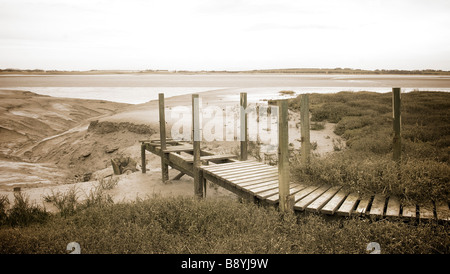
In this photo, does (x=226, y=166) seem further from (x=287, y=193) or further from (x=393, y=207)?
(x=393, y=207)

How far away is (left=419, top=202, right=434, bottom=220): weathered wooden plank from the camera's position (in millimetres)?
3756

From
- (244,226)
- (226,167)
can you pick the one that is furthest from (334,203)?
(226,167)

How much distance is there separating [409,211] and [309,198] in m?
1.33

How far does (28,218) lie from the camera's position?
15.8ft

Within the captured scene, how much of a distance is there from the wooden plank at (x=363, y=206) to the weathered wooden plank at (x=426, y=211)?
638 millimetres

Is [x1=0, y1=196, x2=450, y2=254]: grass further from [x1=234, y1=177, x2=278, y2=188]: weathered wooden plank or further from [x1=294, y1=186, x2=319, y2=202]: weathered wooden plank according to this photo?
[x1=234, y1=177, x2=278, y2=188]: weathered wooden plank

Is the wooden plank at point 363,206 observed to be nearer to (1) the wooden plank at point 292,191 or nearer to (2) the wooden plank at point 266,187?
(1) the wooden plank at point 292,191

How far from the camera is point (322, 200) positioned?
4590mm

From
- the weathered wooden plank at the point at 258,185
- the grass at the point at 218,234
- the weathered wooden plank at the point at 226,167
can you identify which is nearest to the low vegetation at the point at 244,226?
the grass at the point at 218,234

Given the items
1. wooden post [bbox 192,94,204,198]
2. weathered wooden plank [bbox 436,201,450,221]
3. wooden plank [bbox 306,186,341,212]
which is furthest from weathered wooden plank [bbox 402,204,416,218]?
wooden post [bbox 192,94,204,198]

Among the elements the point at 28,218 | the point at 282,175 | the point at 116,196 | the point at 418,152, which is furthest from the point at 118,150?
the point at 418,152
